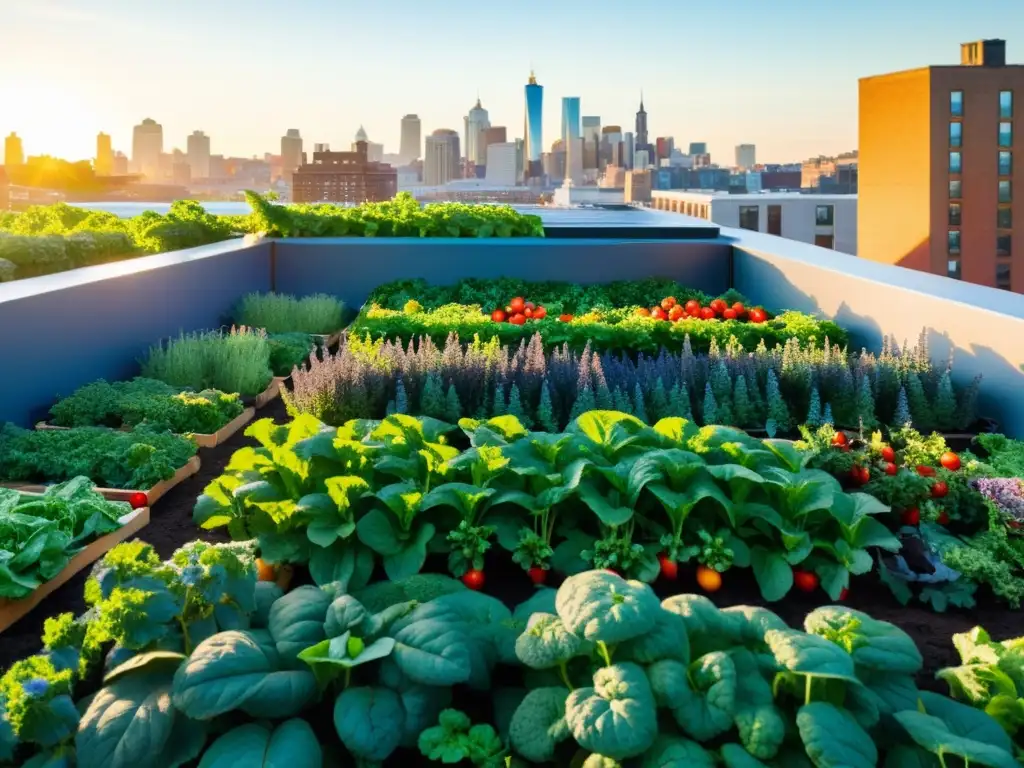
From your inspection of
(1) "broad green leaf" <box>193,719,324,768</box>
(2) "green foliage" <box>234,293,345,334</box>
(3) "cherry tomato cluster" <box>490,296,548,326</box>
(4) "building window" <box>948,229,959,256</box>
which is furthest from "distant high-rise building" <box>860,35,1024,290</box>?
(1) "broad green leaf" <box>193,719,324,768</box>

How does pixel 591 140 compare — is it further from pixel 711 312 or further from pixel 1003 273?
pixel 711 312

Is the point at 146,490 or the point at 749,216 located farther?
the point at 749,216

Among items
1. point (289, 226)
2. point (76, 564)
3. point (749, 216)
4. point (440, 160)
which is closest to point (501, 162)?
point (440, 160)

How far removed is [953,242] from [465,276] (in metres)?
67.6

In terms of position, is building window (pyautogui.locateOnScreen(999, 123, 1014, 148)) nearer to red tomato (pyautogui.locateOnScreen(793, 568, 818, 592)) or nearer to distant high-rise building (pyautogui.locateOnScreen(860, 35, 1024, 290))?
distant high-rise building (pyautogui.locateOnScreen(860, 35, 1024, 290))

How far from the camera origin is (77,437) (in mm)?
4562

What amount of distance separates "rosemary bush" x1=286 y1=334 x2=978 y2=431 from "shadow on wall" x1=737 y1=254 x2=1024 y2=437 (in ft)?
0.50

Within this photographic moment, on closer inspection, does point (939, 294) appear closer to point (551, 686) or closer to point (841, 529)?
point (841, 529)

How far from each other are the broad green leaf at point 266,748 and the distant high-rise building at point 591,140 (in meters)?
152

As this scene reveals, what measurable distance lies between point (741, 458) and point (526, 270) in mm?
6213

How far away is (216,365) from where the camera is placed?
6.27 metres

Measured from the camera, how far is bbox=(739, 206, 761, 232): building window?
254 feet

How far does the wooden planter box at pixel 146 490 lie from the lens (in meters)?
4.12

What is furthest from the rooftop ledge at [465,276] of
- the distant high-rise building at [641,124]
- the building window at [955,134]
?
the distant high-rise building at [641,124]
